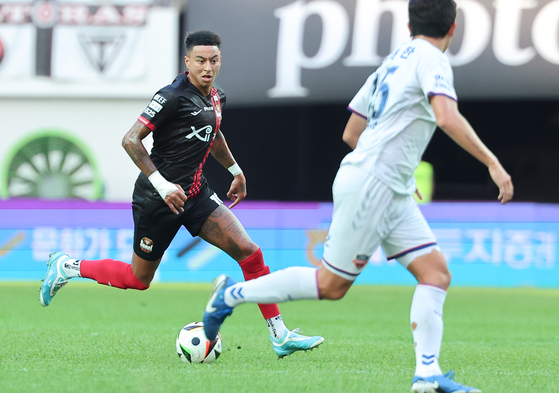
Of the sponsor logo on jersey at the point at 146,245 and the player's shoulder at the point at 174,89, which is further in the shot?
the sponsor logo on jersey at the point at 146,245

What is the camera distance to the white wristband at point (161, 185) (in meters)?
4.97

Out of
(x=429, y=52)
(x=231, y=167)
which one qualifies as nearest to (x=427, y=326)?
(x=429, y=52)

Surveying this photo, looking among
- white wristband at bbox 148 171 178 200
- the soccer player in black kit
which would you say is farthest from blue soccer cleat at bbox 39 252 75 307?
white wristband at bbox 148 171 178 200

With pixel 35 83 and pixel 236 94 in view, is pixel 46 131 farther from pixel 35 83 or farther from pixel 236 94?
pixel 236 94

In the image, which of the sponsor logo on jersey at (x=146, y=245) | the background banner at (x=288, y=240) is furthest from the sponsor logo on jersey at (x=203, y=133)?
the background banner at (x=288, y=240)

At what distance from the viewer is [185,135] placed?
536cm

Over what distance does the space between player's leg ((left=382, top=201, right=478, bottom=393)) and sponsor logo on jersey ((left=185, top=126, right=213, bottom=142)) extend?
1.87 metres

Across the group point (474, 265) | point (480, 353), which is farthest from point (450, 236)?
point (480, 353)

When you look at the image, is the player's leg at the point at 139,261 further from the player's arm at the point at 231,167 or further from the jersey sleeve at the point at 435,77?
the jersey sleeve at the point at 435,77

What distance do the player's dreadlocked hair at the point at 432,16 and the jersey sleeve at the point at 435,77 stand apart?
18cm

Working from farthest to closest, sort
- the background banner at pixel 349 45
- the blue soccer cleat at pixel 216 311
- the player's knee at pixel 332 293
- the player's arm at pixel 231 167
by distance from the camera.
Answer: the background banner at pixel 349 45 → the player's arm at pixel 231 167 → the blue soccer cleat at pixel 216 311 → the player's knee at pixel 332 293

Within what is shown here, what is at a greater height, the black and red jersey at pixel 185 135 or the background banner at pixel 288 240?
the black and red jersey at pixel 185 135

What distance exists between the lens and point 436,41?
398 cm

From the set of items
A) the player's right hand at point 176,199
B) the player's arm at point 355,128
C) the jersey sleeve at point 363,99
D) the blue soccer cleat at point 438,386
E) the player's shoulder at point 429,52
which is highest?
the player's shoulder at point 429,52
